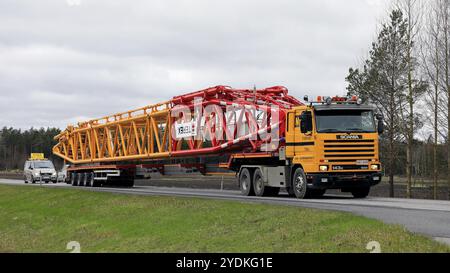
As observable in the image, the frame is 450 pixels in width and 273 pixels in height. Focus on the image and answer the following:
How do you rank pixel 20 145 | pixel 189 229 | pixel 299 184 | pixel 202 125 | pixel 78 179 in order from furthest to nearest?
pixel 20 145, pixel 78 179, pixel 202 125, pixel 299 184, pixel 189 229

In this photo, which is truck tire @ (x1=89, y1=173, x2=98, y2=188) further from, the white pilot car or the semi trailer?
the white pilot car

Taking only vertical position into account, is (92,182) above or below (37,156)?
below

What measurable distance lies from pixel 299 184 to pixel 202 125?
24.4 ft

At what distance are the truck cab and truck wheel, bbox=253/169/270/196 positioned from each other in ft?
8.26

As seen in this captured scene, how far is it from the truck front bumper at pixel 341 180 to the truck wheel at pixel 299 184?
12.9 inches

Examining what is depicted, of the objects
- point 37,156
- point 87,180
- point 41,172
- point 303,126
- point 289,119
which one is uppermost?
point 289,119

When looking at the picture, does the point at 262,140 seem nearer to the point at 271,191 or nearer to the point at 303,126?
the point at 271,191

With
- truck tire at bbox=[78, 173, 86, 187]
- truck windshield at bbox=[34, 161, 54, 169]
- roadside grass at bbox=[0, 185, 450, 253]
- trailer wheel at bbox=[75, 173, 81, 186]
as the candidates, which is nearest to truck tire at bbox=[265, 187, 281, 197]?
roadside grass at bbox=[0, 185, 450, 253]

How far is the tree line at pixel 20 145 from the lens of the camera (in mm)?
155625

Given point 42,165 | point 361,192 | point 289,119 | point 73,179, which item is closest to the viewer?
point 289,119

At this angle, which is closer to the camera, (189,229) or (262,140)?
(189,229)

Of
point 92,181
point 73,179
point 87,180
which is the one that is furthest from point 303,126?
point 73,179

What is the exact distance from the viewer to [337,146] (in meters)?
20.5

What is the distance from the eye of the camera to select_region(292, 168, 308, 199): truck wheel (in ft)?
68.9
